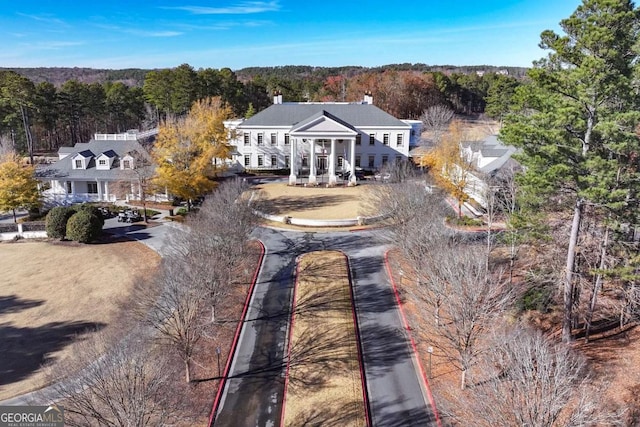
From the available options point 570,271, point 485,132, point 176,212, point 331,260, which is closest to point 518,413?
point 570,271

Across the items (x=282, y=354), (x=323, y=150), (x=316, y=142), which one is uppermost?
(x=316, y=142)

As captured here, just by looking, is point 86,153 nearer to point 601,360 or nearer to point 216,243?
point 216,243

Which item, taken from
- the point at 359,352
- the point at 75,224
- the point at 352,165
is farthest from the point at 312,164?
the point at 359,352

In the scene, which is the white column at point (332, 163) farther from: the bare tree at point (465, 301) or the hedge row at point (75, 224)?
the bare tree at point (465, 301)

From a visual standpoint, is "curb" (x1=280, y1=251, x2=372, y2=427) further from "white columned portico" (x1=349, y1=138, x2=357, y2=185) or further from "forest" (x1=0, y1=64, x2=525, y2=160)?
"forest" (x1=0, y1=64, x2=525, y2=160)

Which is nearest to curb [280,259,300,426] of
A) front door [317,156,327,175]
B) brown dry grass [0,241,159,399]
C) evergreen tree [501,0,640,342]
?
brown dry grass [0,241,159,399]

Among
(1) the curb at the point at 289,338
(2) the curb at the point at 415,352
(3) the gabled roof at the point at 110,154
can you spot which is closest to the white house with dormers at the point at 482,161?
(2) the curb at the point at 415,352
